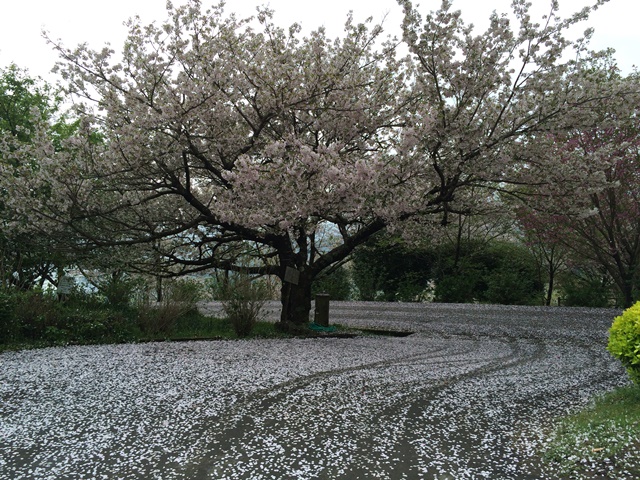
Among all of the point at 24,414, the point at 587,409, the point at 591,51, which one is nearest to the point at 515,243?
the point at 591,51

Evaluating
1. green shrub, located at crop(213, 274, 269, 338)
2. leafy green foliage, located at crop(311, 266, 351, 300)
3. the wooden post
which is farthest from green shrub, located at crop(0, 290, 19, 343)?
leafy green foliage, located at crop(311, 266, 351, 300)

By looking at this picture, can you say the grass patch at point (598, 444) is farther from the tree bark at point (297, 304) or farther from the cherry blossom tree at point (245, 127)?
the tree bark at point (297, 304)

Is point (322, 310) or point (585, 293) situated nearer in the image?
point (322, 310)

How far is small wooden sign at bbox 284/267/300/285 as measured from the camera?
9672 millimetres

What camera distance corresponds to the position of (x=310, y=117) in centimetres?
952

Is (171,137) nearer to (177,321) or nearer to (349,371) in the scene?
(177,321)

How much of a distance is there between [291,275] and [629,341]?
598 cm

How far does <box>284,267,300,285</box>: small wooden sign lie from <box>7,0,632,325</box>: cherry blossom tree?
4cm

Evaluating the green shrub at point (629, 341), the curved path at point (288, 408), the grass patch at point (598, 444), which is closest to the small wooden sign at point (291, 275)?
the curved path at point (288, 408)

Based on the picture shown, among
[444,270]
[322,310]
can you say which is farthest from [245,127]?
[444,270]

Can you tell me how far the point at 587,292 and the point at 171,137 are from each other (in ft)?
42.0

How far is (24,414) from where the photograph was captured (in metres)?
4.59

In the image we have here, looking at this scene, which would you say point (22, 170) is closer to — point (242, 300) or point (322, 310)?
point (242, 300)

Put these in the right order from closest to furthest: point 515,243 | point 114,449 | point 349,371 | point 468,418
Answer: point 114,449
point 468,418
point 349,371
point 515,243
